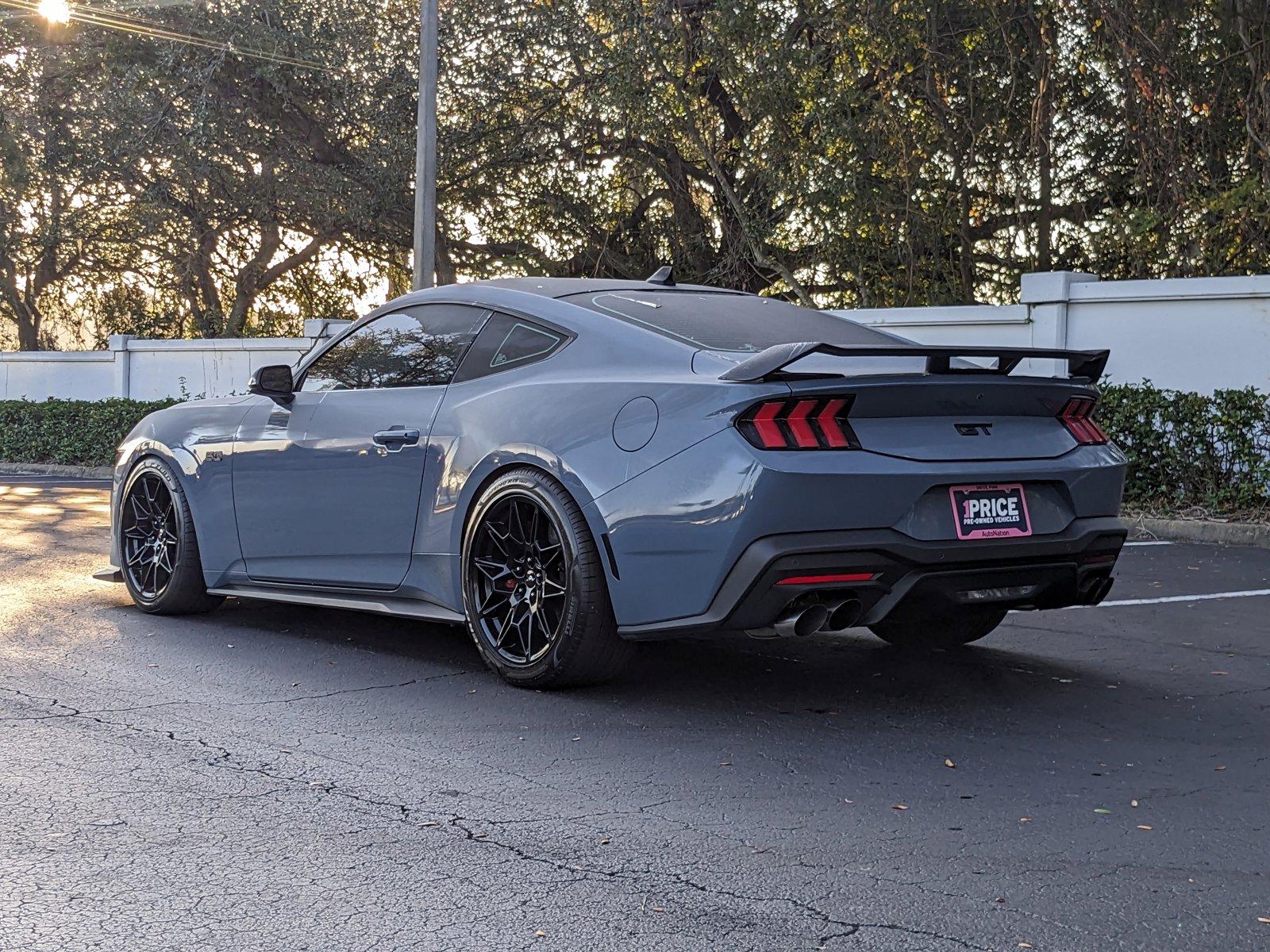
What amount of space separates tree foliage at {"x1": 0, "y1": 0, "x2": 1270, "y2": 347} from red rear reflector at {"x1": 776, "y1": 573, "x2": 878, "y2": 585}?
37.6ft

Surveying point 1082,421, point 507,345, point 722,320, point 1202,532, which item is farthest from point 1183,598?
point 507,345

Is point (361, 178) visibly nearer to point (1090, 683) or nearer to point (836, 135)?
point (836, 135)

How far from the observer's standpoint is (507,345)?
242 inches

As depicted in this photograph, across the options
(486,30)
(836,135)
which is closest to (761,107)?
(836,135)

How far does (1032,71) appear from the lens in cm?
1664

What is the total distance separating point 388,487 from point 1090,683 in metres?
2.86

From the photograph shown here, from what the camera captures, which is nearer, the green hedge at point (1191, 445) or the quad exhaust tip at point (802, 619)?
the quad exhaust tip at point (802, 619)

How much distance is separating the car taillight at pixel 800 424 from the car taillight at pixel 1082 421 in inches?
43.4

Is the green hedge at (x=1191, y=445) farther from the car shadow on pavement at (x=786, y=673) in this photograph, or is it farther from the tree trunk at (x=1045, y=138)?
the car shadow on pavement at (x=786, y=673)

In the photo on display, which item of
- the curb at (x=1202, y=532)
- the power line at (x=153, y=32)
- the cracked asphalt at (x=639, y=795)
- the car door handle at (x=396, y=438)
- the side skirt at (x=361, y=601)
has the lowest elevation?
the cracked asphalt at (x=639, y=795)

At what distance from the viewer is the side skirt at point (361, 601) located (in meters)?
6.07

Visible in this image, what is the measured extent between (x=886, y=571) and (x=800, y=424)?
1.83 ft

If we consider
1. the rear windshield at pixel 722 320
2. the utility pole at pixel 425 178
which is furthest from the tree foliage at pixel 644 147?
the rear windshield at pixel 722 320

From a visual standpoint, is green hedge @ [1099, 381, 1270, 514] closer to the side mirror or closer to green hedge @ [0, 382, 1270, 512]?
green hedge @ [0, 382, 1270, 512]
